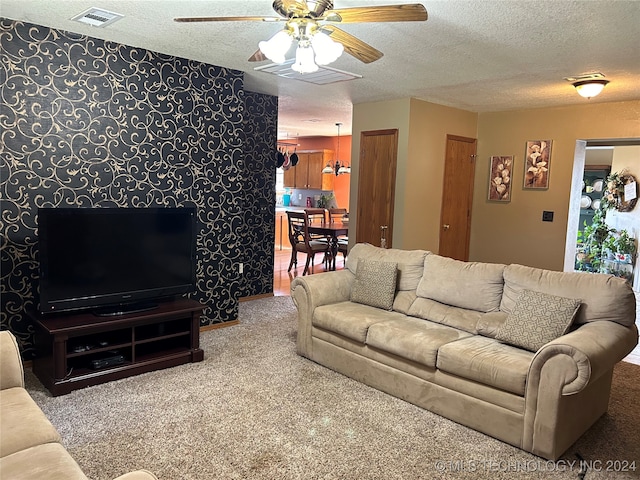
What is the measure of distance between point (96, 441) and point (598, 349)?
2.81 meters

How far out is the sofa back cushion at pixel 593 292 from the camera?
2906 mm

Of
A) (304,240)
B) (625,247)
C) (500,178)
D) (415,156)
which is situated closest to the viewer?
(415,156)

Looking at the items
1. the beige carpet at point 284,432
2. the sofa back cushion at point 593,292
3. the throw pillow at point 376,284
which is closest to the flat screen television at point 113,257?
the beige carpet at point 284,432

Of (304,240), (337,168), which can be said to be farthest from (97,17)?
(337,168)

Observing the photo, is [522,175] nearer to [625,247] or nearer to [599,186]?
[625,247]

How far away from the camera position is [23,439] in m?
1.81

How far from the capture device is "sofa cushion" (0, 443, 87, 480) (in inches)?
62.6

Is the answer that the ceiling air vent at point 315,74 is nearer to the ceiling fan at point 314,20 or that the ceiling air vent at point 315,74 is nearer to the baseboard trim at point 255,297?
the ceiling fan at point 314,20

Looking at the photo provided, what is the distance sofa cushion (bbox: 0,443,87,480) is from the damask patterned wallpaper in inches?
83.7

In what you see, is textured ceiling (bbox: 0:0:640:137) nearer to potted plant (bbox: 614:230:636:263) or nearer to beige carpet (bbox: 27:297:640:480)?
beige carpet (bbox: 27:297:640:480)

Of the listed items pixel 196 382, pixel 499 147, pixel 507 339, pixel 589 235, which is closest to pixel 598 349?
pixel 507 339

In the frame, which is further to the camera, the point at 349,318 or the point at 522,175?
the point at 522,175

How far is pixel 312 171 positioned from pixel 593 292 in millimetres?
8042

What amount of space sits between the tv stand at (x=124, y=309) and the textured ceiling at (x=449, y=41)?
2.05m
